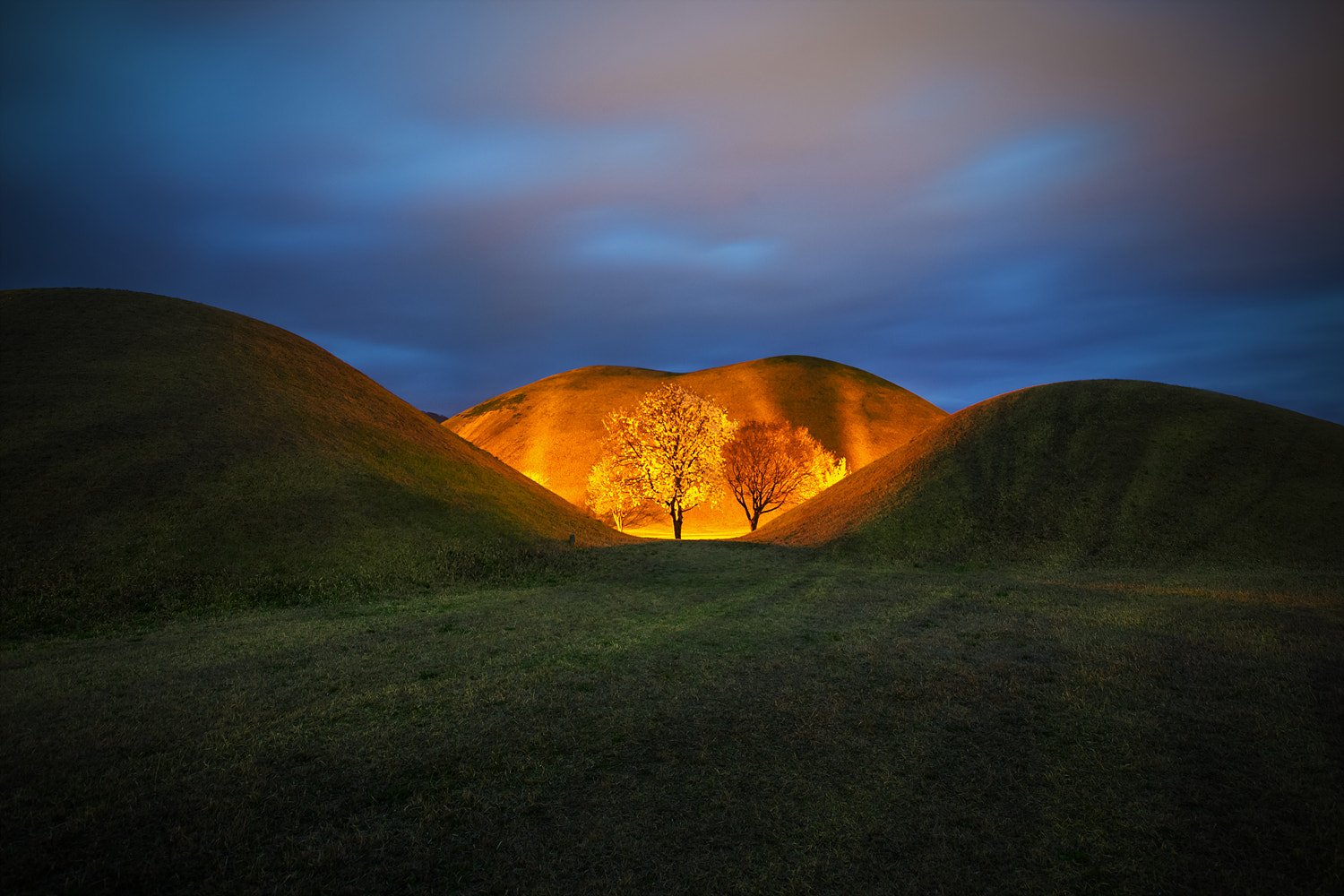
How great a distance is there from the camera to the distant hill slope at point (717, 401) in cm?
10900

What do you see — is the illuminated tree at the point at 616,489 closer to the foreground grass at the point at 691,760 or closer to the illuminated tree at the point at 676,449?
the illuminated tree at the point at 676,449

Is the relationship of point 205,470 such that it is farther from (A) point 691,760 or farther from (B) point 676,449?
(B) point 676,449

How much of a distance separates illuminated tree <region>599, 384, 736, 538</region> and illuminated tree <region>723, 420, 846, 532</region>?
397cm

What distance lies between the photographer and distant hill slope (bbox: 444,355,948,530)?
358 ft

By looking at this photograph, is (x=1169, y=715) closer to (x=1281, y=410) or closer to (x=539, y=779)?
(x=539, y=779)

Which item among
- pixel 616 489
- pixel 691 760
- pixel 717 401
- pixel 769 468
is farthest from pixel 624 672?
pixel 717 401

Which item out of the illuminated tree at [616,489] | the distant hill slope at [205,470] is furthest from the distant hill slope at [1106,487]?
the distant hill slope at [205,470]

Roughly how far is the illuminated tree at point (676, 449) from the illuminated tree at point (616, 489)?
359mm

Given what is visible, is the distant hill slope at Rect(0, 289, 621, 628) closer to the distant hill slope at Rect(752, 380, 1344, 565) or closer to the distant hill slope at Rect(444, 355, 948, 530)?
the distant hill slope at Rect(752, 380, 1344, 565)

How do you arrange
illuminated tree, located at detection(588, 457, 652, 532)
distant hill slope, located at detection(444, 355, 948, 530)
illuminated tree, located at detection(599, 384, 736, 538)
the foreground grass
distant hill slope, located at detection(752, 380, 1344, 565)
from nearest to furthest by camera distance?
the foreground grass < distant hill slope, located at detection(752, 380, 1344, 565) < illuminated tree, located at detection(599, 384, 736, 538) < illuminated tree, located at detection(588, 457, 652, 532) < distant hill slope, located at detection(444, 355, 948, 530)

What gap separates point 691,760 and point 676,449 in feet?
165

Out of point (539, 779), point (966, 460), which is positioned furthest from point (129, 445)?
point (966, 460)

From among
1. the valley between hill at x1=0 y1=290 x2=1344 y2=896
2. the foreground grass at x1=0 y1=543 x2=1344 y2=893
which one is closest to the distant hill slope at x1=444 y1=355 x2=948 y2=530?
the valley between hill at x1=0 y1=290 x2=1344 y2=896

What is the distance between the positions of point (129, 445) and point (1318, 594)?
171 ft
